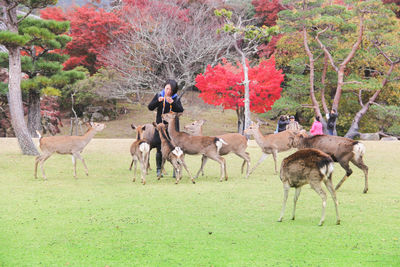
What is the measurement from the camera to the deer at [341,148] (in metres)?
7.32

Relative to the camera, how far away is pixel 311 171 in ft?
16.3

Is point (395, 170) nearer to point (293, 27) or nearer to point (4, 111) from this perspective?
point (293, 27)

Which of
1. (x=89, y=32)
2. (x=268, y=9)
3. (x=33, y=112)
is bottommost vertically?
(x=33, y=112)

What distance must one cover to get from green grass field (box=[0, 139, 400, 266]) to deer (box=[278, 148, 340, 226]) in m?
0.41

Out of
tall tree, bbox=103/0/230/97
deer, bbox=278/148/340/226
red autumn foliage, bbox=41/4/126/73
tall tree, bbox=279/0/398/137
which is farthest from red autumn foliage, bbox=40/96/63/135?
deer, bbox=278/148/340/226

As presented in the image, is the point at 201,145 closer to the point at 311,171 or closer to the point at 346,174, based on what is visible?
the point at 346,174

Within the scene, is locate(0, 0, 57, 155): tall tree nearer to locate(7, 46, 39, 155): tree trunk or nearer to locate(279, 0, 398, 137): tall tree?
locate(7, 46, 39, 155): tree trunk

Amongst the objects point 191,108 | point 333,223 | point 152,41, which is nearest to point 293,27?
point 152,41

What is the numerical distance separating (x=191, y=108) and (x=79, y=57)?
7492 millimetres

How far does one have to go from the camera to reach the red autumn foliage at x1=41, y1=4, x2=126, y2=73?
81.5 ft

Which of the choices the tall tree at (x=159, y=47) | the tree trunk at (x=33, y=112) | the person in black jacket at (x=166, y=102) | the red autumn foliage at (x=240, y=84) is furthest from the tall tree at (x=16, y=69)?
the tall tree at (x=159, y=47)

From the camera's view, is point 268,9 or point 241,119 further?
point 268,9

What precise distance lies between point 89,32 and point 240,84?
9.94m

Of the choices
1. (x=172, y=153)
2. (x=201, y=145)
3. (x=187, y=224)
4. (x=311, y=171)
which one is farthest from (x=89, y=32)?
(x=311, y=171)
